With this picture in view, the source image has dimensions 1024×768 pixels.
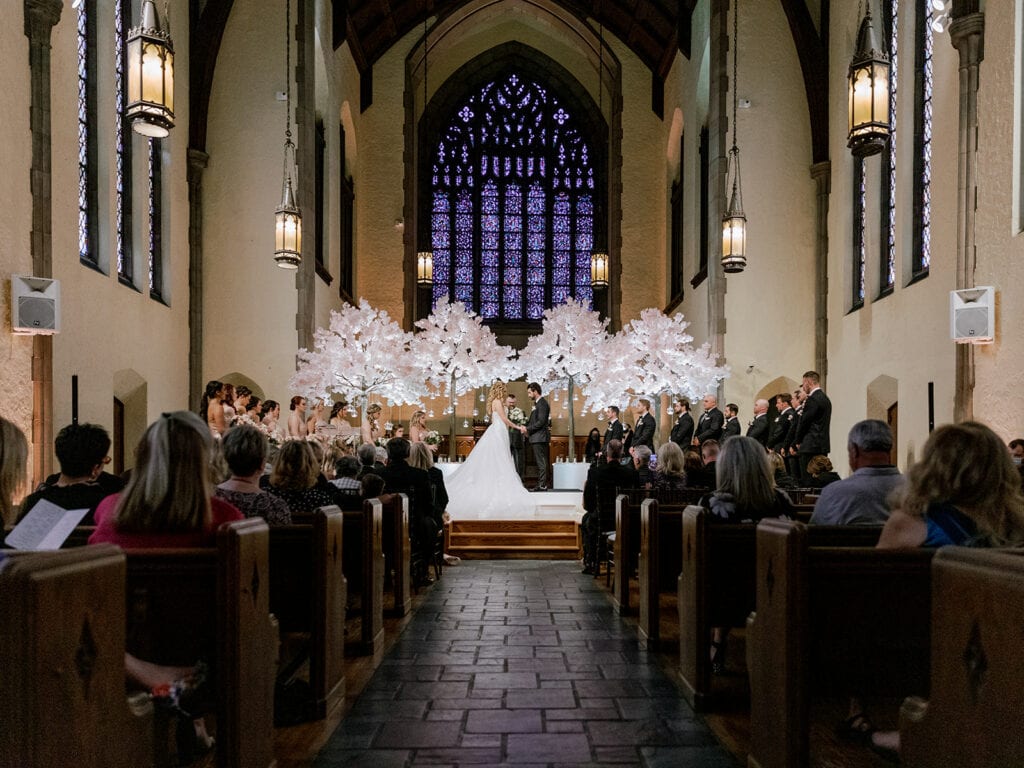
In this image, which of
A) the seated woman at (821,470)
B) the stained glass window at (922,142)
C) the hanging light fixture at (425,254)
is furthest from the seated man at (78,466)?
the hanging light fixture at (425,254)

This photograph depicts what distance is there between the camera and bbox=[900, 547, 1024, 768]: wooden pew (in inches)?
61.2

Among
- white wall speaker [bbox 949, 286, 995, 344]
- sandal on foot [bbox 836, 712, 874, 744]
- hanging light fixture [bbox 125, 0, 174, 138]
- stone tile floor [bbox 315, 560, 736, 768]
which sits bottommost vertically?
stone tile floor [bbox 315, 560, 736, 768]

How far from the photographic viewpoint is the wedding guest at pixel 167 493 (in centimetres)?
265

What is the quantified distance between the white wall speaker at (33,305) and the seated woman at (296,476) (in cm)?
387

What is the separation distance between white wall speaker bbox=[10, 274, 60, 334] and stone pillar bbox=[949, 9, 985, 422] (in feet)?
25.4

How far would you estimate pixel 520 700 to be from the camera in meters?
3.96

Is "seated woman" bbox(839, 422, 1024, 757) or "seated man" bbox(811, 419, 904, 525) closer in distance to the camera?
"seated woman" bbox(839, 422, 1024, 757)

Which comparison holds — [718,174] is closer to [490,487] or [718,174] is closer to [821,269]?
[821,269]

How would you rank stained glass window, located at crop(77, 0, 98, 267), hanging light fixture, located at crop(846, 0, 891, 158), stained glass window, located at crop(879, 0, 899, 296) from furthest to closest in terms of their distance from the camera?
stained glass window, located at crop(879, 0, 899, 296), stained glass window, located at crop(77, 0, 98, 267), hanging light fixture, located at crop(846, 0, 891, 158)

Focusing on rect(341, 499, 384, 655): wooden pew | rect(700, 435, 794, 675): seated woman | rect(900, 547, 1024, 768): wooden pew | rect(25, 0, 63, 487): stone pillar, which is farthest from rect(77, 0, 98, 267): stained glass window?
rect(900, 547, 1024, 768): wooden pew

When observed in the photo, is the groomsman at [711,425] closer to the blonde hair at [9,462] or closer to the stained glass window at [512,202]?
the blonde hair at [9,462]

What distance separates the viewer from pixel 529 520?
10.2 m

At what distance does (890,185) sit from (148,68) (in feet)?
30.3

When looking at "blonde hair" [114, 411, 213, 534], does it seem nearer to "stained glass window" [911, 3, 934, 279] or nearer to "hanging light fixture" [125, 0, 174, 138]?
"hanging light fixture" [125, 0, 174, 138]
